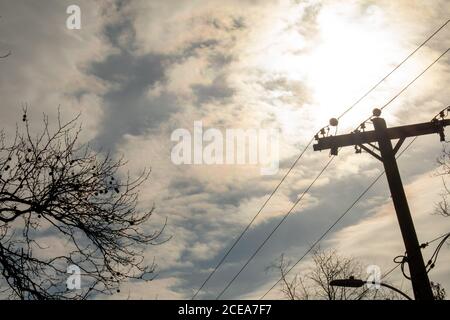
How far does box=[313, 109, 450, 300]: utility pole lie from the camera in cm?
849

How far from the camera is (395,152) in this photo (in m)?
10.0

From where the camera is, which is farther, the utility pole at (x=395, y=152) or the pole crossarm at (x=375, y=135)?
the pole crossarm at (x=375, y=135)

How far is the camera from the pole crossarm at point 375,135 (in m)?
10.6

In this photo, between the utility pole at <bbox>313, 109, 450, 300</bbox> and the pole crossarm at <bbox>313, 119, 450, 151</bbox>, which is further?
the pole crossarm at <bbox>313, 119, 450, 151</bbox>

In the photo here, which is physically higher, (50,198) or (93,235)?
(50,198)

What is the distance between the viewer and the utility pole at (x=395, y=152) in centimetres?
849

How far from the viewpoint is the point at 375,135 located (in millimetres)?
10375

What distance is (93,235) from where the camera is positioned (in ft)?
28.9

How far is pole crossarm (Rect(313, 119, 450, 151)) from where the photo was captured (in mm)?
10570

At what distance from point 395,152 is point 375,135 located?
0.65m
